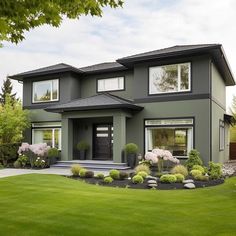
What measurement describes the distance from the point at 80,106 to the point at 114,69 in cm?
359

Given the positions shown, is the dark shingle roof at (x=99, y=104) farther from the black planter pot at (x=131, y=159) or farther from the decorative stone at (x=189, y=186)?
the decorative stone at (x=189, y=186)

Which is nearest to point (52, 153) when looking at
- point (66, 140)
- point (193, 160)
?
point (66, 140)

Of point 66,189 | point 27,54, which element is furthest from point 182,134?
point 27,54

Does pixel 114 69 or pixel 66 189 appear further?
pixel 114 69

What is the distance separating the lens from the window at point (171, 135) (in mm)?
16516

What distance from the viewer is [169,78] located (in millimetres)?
17125

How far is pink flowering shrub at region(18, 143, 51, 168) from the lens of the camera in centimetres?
1825

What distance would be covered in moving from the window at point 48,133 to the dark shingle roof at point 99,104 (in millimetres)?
2461

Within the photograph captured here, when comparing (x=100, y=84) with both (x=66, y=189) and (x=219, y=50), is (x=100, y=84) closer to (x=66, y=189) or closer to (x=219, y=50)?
(x=219, y=50)

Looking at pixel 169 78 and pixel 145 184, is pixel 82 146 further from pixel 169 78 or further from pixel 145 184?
pixel 145 184

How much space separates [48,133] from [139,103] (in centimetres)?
721

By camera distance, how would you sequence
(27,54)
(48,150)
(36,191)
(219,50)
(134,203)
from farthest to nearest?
(27,54) < (48,150) < (219,50) < (36,191) < (134,203)

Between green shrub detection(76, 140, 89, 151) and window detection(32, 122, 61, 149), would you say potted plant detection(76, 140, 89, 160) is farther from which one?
window detection(32, 122, 61, 149)

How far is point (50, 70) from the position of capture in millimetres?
20312
